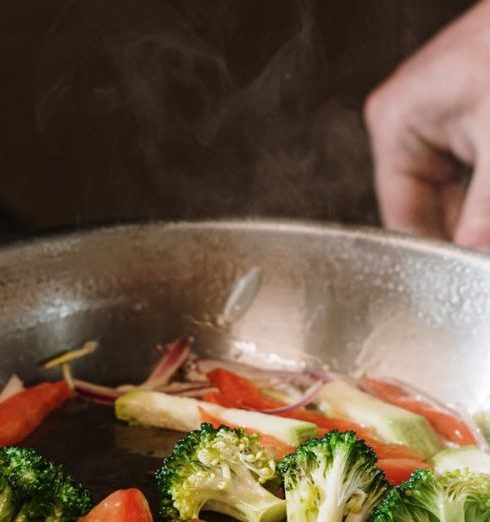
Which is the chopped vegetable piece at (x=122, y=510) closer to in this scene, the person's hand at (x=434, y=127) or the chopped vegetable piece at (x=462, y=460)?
the chopped vegetable piece at (x=462, y=460)

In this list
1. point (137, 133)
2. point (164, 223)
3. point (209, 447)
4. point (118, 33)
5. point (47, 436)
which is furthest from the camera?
point (137, 133)

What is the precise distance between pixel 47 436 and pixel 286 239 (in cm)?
69

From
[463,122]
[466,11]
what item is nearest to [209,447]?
[463,122]

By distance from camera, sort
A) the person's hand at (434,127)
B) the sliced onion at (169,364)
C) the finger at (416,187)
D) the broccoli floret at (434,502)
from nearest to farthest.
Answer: the broccoli floret at (434,502), the sliced onion at (169,364), the person's hand at (434,127), the finger at (416,187)

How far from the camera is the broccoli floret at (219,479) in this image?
1.20 metres

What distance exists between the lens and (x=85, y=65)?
2.51 metres

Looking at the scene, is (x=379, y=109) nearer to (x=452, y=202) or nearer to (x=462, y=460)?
(x=452, y=202)

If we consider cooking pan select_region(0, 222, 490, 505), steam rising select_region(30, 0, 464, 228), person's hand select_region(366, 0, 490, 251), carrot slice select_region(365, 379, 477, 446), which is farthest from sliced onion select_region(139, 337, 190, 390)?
person's hand select_region(366, 0, 490, 251)

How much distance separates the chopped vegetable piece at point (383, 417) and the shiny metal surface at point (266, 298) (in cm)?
15

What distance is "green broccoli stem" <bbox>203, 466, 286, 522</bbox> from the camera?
1.19 m

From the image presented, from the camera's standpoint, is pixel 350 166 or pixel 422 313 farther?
pixel 350 166

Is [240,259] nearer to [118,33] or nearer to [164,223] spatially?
[164,223]

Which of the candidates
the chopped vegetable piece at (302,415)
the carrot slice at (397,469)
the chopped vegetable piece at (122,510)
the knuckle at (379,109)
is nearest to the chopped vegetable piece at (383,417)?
the chopped vegetable piece at (302,415)

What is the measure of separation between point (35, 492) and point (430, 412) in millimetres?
804
